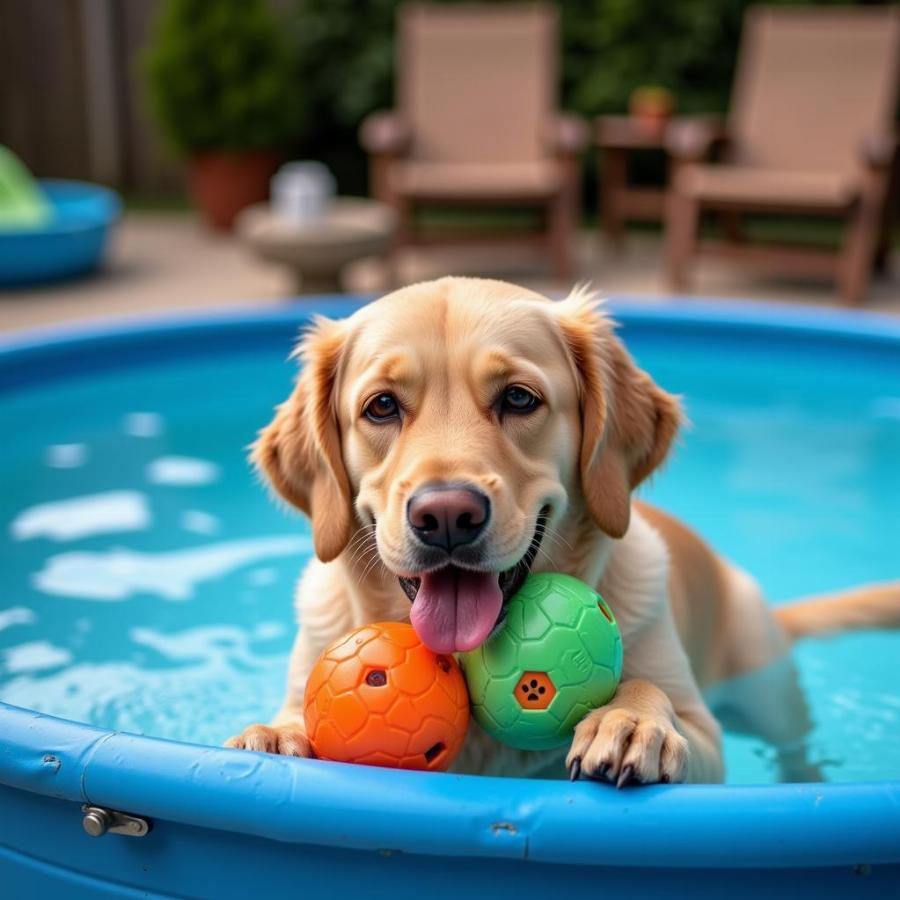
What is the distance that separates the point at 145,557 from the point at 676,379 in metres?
3.51

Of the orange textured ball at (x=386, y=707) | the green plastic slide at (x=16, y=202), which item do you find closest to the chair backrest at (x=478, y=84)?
the green plastic slide at (x=16, y=202)

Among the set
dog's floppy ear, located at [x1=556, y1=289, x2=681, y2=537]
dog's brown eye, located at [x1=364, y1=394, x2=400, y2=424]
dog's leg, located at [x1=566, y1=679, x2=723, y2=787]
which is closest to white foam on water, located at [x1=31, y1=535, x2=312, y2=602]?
dog's brown eye, located at [x1=364, y1=394, x2=400, y2=424]

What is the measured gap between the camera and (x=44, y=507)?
5.50m

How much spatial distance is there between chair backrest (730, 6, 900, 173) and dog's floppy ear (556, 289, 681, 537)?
7255 mm

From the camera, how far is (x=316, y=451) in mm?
2869

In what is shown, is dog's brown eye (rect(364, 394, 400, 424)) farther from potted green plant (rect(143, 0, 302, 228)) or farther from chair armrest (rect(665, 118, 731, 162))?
potted green plant (rect(143, 0, 302, 228))

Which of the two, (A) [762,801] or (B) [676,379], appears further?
(B) [676,379]

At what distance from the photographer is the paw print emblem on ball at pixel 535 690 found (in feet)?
7.72

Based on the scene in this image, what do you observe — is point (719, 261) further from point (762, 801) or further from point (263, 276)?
point (762, 801)

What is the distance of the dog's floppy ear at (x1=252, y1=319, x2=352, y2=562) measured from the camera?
2773 mm

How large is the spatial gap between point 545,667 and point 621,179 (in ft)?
31.5

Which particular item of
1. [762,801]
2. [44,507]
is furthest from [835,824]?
[44,507]

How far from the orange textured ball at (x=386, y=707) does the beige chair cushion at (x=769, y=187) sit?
7264 mm

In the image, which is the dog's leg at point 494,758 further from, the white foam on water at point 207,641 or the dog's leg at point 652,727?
the white foam on water at point 207,641
